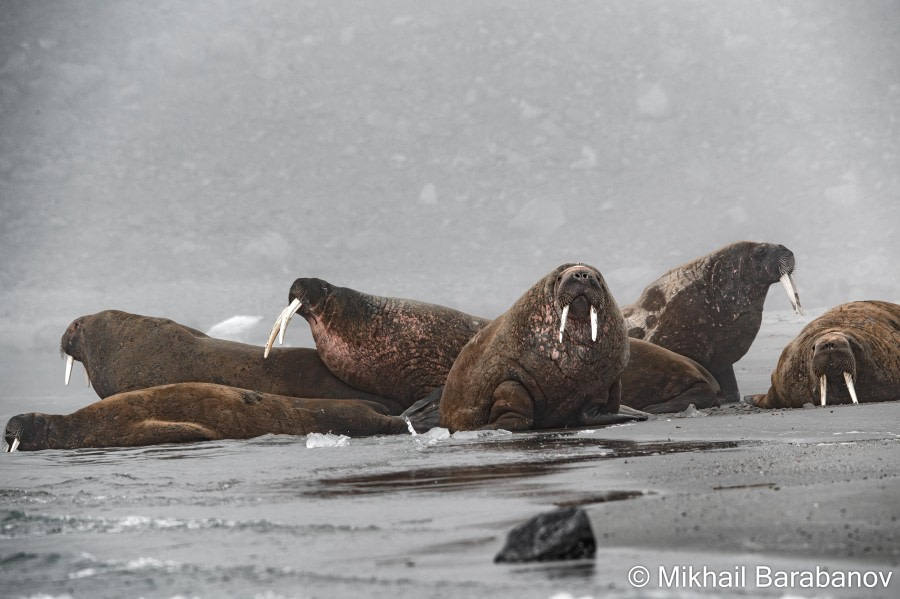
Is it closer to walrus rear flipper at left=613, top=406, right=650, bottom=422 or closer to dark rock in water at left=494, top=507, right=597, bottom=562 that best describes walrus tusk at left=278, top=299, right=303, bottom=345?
walrus rear flipper at left=613, top=406, right=650, bottom=422

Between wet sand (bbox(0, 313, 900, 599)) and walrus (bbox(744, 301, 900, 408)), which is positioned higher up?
walrus (bbox(744, 301, 900, 408))

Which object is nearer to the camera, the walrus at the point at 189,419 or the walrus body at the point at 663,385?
the walrus at the point at 189,419

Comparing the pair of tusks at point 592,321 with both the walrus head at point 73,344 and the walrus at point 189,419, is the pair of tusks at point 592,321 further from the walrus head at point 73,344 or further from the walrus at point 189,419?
the walrus head at point 73,344

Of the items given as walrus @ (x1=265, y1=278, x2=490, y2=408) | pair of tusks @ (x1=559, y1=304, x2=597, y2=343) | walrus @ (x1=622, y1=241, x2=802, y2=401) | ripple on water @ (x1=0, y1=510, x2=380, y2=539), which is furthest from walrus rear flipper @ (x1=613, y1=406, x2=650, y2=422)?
ripple on water @ (x1=0, y1=510, x2=380, y2=539)

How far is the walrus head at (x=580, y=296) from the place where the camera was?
27.3 ft

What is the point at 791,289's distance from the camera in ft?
40.1

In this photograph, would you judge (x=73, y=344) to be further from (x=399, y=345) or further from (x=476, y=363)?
(x=476, y=363)

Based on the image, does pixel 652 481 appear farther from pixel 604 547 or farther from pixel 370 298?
pixel 370 298

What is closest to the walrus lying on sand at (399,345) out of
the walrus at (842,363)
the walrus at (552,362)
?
the walrus at (842,363)

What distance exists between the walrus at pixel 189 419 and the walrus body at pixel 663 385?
2526 mm

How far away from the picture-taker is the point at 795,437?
6.02 meters

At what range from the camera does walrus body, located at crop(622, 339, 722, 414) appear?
35.5 ft

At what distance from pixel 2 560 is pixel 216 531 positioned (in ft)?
2.17

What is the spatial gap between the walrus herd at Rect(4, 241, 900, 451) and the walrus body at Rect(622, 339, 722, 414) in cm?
2
